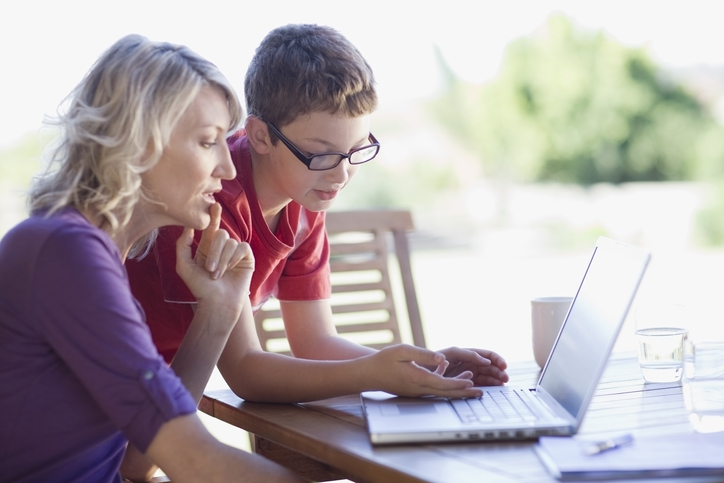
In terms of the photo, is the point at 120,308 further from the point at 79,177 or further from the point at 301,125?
the point at 301,125

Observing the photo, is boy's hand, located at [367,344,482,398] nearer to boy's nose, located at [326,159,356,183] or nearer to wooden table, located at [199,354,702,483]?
wooden table, located at [199,354,702,483]

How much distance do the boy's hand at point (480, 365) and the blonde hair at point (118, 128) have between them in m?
0.60

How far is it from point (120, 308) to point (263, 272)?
67 centimetres

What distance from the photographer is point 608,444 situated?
1007 millimetres

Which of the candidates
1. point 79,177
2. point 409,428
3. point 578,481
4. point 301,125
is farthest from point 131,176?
point 578,481

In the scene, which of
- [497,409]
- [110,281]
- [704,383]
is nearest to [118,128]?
[110,281]

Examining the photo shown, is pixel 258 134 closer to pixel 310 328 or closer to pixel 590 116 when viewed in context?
pixel 310 328

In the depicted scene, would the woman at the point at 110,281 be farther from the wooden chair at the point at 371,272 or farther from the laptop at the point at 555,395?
the wooden chair at the point at 371,272

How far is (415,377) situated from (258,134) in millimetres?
633

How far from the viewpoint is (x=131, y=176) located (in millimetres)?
1206

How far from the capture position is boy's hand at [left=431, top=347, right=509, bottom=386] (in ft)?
4.69

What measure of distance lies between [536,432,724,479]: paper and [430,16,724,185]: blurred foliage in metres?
14.6

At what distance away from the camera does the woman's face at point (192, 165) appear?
4.08 ft

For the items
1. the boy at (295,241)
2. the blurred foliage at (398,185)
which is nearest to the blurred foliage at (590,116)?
the blurred foliage at (398,185)
